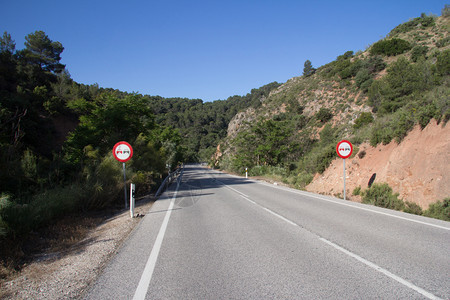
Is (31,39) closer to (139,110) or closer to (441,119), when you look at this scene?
(139,110)

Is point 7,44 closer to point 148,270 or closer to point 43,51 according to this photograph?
point 43,51

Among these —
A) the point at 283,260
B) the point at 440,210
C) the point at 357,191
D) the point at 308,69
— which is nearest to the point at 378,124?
the point at 357,191

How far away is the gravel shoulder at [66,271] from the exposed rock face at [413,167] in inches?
406

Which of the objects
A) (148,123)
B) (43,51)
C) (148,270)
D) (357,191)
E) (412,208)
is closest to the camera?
(148,270)

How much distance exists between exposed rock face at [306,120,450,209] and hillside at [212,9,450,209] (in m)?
0.05

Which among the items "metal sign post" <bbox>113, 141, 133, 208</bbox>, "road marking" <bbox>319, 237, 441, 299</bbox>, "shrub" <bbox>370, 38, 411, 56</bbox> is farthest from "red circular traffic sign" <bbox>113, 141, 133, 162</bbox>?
"shrub" <bbox>370, 38, 411, 56</bbox>

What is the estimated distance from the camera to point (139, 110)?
2103 centimetres

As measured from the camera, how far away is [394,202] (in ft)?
37.0

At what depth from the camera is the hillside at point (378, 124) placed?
1192cm

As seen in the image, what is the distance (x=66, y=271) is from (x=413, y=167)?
12.8m

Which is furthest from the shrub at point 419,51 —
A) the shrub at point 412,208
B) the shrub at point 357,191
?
the shrub at point 412,208

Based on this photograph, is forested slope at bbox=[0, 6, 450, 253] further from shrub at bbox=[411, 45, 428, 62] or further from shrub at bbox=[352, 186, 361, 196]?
shrub at bbox=[352, 186, 361, 196]

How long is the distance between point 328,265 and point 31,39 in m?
66.0

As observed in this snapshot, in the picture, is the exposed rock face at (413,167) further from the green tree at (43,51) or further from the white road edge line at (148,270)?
the green tree at (43,51)
